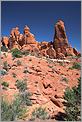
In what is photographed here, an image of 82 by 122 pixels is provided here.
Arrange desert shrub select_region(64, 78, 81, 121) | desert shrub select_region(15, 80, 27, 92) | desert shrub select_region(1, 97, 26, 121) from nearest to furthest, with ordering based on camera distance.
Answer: desert shrub select_region(1, 97, 26, 121) < desert shrub select_region(64, 78, 81, 121) < desert shrub select_region(15, 80, 27, 92)

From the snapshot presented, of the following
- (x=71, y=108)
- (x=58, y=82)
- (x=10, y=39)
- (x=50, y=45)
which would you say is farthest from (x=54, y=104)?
(x=10, y=39)

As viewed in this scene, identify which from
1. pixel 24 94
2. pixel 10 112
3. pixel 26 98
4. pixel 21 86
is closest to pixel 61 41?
pixel 21 86

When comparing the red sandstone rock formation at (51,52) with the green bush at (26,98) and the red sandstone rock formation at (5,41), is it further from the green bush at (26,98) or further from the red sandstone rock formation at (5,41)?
the green bush at (26,98)

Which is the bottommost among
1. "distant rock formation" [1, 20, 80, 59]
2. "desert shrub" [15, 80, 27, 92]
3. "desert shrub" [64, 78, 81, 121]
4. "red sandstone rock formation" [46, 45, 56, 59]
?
"desert shrub" [64, 78, 81, 121]

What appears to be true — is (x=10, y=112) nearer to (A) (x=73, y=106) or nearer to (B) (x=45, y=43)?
(A) (x=73, y=106)

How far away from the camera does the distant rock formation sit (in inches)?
1606

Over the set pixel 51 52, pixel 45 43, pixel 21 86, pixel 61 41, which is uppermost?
pixel 45 43

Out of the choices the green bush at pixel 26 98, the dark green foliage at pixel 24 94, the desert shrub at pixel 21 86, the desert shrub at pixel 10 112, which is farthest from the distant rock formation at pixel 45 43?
the desert shrub at pixel 10 112

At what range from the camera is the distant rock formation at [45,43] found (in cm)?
4078

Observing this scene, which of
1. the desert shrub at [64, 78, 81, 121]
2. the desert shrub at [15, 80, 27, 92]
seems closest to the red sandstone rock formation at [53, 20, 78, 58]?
the desert shrub at [15, 80, 27, 92]

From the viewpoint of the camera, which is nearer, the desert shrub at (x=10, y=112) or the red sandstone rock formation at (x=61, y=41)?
the desert shrub at (x=10, y=112)

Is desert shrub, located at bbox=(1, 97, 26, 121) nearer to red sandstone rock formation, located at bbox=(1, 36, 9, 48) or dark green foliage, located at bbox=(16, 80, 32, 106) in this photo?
dark green foliage, located at bbox=(16, 80, 32, 106)

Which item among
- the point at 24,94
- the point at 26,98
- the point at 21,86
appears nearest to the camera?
the point at 26,98

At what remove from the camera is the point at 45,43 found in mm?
46750
